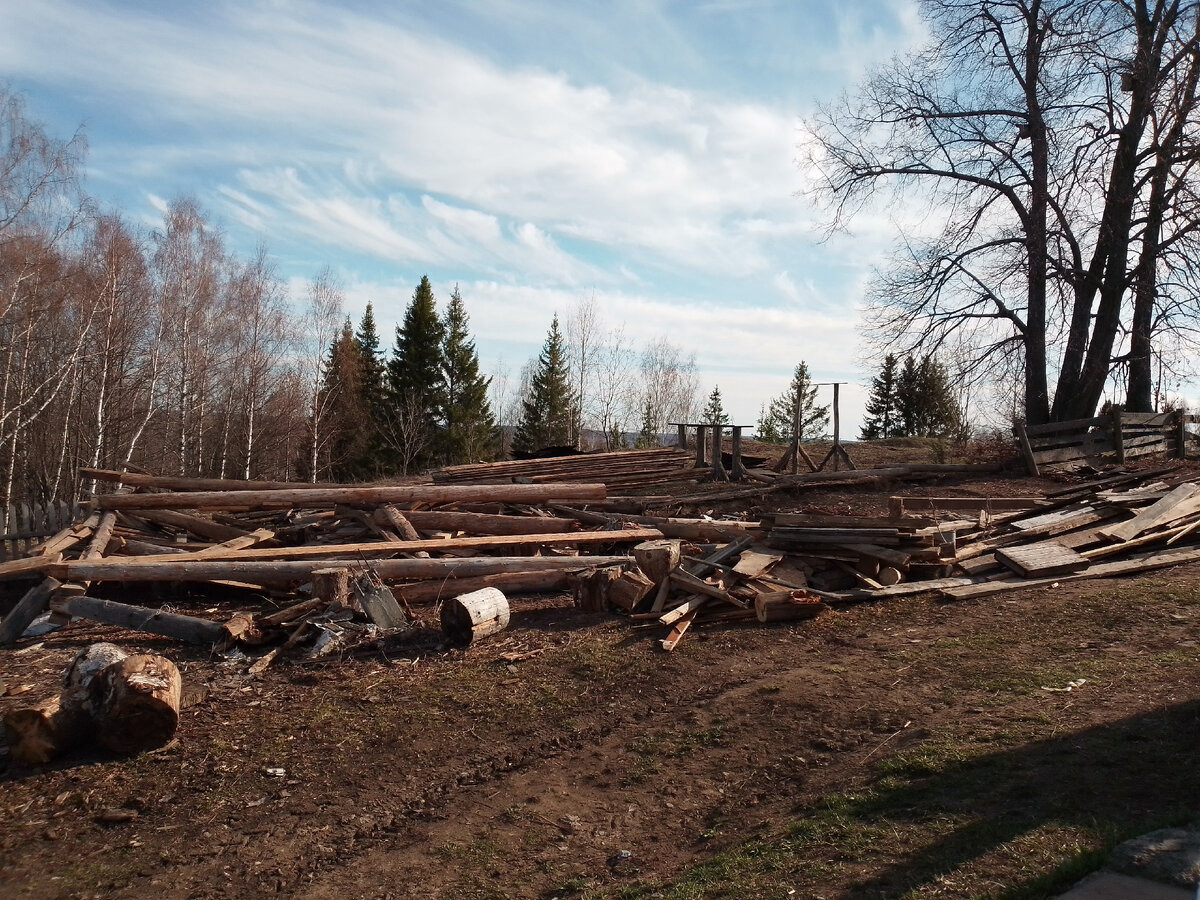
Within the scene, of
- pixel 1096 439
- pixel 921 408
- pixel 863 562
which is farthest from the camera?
pixel 921 408

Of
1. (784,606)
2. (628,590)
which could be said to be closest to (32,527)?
(628,590)

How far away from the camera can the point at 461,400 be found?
129ft

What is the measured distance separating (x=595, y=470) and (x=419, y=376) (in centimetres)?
2304

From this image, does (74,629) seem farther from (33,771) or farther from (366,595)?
(33,771)

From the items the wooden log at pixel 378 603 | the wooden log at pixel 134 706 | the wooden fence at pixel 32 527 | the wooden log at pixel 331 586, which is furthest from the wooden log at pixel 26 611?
the wooden fence at pixel 32 527

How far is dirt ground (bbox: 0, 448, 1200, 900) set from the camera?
3664 mm

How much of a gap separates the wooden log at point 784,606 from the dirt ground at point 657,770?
29 centimetres

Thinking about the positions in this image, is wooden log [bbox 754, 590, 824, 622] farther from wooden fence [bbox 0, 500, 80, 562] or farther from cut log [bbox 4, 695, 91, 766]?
wooden fence [bbox 0, 500, 80, 562]

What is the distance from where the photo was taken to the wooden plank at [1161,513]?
30.3ft

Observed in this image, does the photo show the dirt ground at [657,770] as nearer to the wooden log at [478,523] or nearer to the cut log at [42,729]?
the cut log at [42,729]

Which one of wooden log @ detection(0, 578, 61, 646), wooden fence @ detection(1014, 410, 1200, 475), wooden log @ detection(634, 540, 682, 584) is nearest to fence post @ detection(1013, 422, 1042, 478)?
wooden fence @ detection(1014, 410, 1200, 475)

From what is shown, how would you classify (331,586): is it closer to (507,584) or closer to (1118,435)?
(507,584)

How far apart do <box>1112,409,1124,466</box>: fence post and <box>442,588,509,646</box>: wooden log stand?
14520mm

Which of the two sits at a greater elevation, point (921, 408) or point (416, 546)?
point (921, 408)
